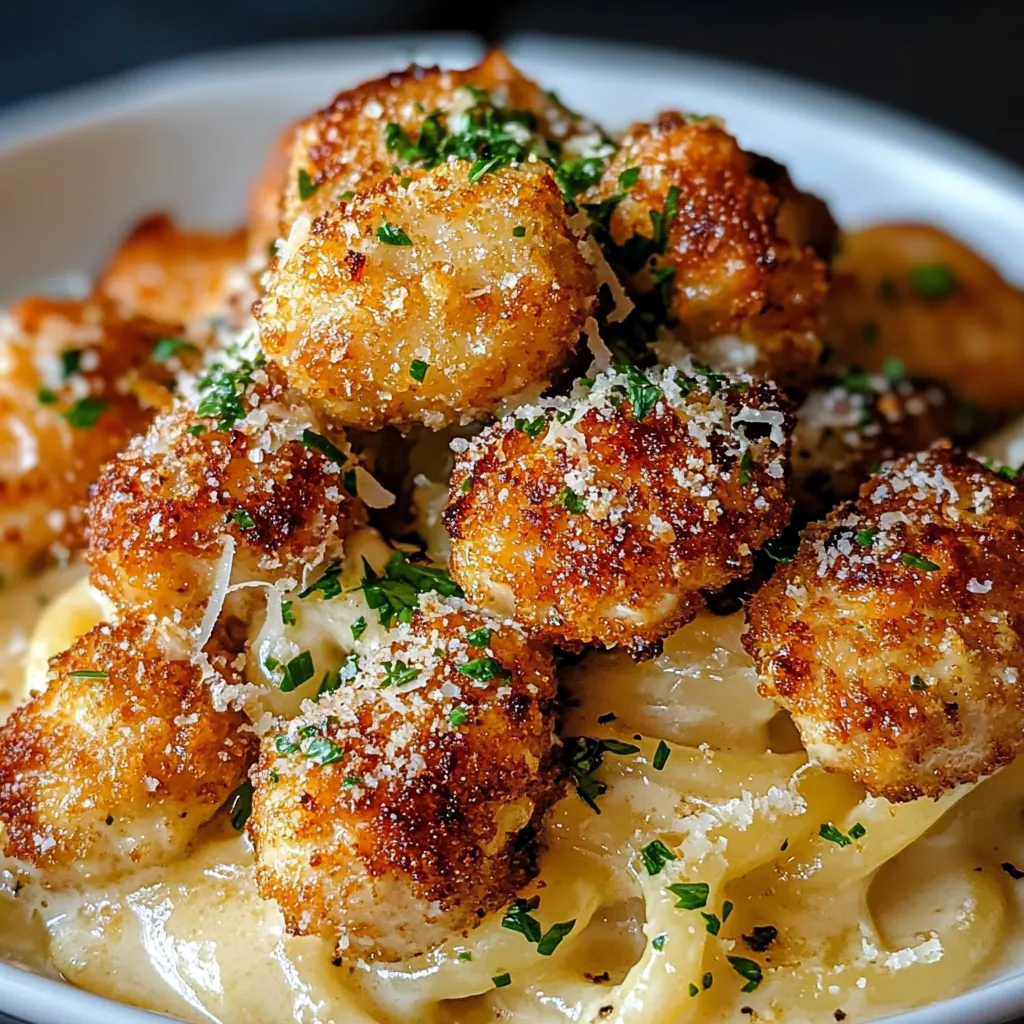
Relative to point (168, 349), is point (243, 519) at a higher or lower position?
higher

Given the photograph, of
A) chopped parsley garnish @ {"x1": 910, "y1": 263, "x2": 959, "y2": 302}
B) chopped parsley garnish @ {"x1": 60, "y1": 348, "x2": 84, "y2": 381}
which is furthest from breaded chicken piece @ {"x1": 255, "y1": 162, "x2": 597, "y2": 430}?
chopped parsley garnish @ {"x1": 910, "y1": 263, "x2": 959, "y2": 302}

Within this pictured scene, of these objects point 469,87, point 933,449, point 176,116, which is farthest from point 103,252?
point 933,449

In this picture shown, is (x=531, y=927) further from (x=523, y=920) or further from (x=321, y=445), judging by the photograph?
(x=321, y=445)

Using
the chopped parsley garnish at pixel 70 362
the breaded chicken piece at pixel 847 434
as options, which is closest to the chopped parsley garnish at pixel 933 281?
the breaded chicken piece at pixel 847 434

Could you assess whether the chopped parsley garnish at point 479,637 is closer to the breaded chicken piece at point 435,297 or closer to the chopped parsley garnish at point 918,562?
the breaded chicken piece at point 435,297

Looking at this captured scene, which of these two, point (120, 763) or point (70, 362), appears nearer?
point (120, 763)

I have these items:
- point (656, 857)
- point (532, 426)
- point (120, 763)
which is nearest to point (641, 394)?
point (532, 426)

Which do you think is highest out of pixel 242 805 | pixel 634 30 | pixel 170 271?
pixel 242 805
